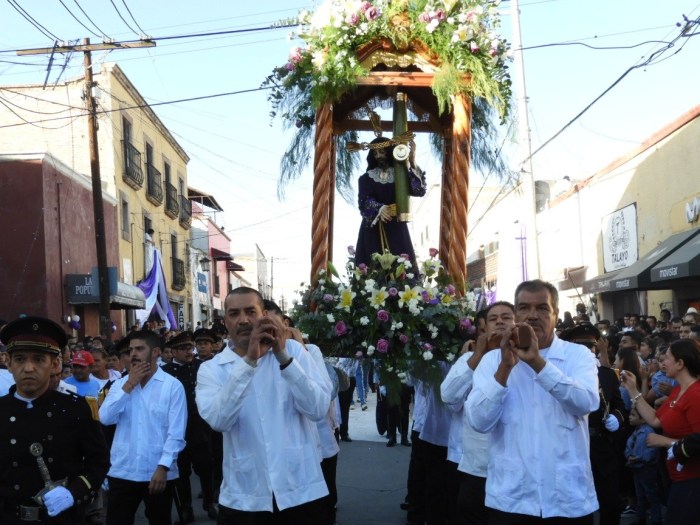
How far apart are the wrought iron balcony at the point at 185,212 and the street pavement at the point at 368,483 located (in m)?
22.0

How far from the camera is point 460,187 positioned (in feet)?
23.6

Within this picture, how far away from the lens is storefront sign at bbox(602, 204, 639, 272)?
869 inches

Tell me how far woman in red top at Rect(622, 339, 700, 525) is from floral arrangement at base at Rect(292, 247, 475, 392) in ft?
4.84

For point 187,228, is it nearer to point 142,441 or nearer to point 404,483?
point 404,483

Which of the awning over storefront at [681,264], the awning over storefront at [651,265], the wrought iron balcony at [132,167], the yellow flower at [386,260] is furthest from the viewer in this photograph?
the wrought iron balcony at [132,167]

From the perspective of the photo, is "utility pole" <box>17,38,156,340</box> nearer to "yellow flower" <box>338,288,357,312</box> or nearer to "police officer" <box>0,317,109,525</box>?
"yellow flower" <box>338,288,357,312</box>

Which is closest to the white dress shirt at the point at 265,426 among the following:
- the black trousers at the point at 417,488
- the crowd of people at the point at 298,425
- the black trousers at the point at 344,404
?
the crowd of people at the point at 298,425

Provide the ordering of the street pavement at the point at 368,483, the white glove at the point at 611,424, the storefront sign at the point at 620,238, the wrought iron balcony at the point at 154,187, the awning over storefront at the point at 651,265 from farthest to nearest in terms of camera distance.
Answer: the wrought iron balcony at the point at 154,187 < the storefront sign at the point at 620,238 < the awning over storefront at the point at 651,265 < the street pavement at the point at 368,483 < the white glove at the point at 611,424

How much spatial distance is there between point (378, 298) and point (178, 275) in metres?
28.0

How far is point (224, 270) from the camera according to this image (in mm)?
50938

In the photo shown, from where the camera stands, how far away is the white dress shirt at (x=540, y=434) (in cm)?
388

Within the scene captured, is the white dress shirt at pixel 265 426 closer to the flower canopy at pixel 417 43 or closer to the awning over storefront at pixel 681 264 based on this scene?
the flower canopy at pixel 417 43

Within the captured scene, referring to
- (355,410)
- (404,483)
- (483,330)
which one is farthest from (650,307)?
(483,330)

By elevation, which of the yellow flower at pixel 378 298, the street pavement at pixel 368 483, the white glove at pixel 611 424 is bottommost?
the street pavement at pixel 368 483
